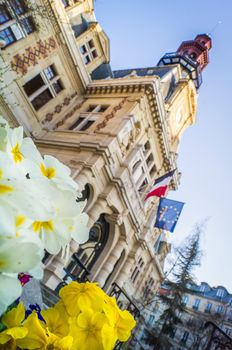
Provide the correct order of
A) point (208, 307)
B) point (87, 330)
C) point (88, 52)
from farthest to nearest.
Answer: point (208, 307) < point (88, 52) < point (87, 330)

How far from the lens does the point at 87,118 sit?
1802 cm

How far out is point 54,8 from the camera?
15805 millimetres

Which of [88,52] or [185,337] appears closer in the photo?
[88,52]

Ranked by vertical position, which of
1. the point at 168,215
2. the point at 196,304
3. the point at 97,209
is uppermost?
the point at 196,304

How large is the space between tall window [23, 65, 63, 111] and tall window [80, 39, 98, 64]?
163 inches

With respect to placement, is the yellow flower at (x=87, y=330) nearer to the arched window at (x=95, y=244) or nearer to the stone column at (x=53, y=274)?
the stone column at (x=53, y=274)

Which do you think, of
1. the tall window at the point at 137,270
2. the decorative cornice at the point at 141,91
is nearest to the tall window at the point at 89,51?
the decorative cornice at the point at 141,91

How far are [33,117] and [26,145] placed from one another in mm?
16210

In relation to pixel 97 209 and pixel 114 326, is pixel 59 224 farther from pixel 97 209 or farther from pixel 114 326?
pixel 97 209

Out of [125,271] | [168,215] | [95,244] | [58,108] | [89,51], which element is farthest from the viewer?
[89,51]

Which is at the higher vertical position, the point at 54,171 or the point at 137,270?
the point at 137,270

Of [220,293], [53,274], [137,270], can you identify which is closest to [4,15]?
[53,274]

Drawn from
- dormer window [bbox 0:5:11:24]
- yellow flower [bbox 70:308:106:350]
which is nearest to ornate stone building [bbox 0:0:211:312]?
dormer window [bbox 0:5:11:24]

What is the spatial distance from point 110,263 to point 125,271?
211 cm
